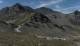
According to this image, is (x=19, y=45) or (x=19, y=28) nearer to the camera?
(x=19, y=45)

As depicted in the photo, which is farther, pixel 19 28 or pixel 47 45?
pixel 19 28

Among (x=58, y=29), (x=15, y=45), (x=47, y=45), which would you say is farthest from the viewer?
(x=58, y=29)

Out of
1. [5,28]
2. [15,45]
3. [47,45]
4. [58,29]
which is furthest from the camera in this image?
[58,29]

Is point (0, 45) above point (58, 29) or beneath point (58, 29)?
above

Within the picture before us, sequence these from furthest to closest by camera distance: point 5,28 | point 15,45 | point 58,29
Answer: point 58,29 → point 5,28 → point 15,45

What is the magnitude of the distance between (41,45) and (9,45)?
12.0 metres

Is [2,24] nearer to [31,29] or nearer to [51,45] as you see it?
[31,29]

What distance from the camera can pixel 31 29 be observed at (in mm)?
196000

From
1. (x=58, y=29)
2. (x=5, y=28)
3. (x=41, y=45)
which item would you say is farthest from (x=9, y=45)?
(x=58, y=29)

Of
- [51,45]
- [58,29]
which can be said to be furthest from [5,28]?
[51,45]

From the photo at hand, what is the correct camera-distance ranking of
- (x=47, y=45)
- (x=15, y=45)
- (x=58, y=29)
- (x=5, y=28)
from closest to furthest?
(x=15, y=45) → (x=47, y=45) → (x=5, y=28) → (x=58, y=29)

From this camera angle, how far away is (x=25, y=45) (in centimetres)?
7075

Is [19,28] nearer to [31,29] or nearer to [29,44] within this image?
[31,29]

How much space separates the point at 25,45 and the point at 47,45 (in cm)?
1104
